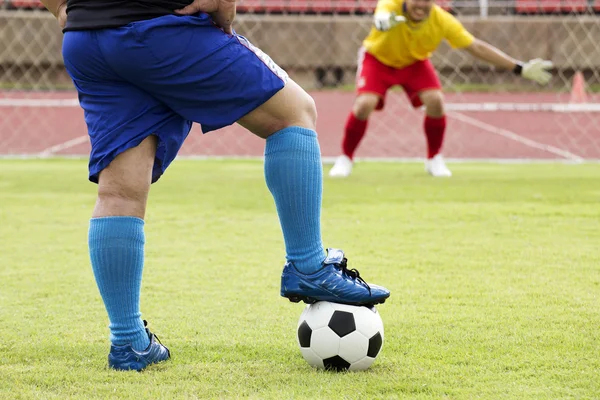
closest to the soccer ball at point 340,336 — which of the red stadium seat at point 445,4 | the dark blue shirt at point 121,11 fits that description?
the dark blue shirt at point 121,11

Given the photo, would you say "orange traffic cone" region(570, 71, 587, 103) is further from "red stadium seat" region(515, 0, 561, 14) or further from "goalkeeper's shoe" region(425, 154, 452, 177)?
"goalkeeper's shoe" region(425, 154, 452, 177)

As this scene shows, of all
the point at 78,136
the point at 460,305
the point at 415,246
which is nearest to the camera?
the point at 460,305

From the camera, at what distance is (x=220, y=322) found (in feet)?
10.9

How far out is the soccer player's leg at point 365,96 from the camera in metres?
8.35

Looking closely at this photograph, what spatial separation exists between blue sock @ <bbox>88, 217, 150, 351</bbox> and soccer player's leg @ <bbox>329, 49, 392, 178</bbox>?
565cm

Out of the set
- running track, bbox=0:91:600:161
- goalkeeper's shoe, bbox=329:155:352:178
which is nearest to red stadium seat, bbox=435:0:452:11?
running track, bbox=0:91:600:161

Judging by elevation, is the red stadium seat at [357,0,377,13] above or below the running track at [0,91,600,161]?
above

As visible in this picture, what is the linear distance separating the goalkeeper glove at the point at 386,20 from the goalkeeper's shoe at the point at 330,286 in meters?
5.05

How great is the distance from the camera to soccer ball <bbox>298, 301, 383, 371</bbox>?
2719mm

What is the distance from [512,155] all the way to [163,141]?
8.67m

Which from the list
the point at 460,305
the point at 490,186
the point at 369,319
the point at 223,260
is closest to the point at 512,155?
the point at 490,186

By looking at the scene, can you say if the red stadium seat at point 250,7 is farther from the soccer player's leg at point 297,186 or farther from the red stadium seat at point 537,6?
the soccer player's leg at point 297,186

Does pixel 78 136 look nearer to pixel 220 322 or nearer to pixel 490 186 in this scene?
pixel 490 186

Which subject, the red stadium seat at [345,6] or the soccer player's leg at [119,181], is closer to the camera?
the soccer player's leg at [119,181]
